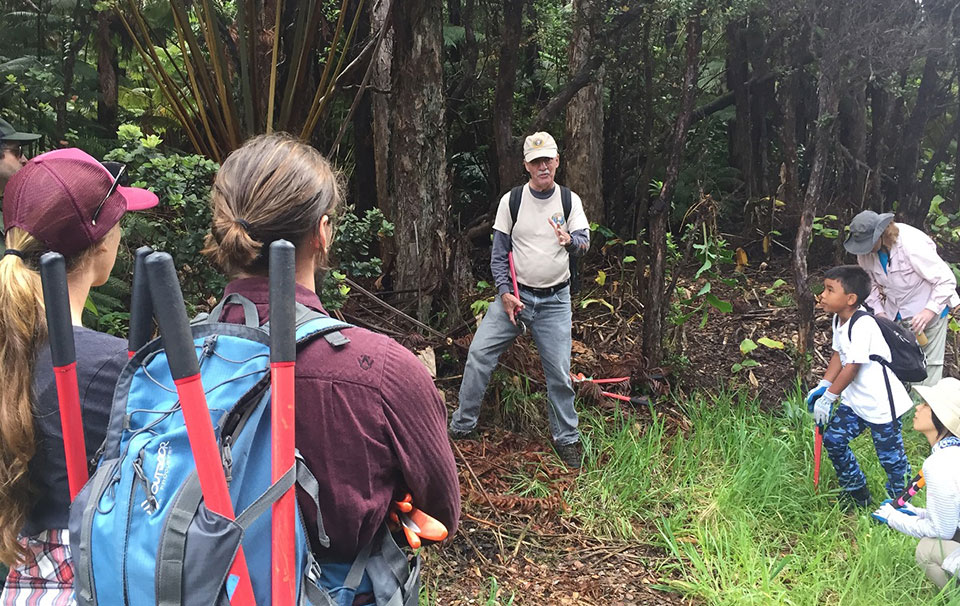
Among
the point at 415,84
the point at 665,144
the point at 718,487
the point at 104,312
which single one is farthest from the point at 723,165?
the point at 104,312

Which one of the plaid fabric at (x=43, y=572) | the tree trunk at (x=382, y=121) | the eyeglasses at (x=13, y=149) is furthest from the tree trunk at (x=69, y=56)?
the plaid fabric at (x=43, y=572)

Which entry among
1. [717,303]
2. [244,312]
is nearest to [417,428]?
[244,312]

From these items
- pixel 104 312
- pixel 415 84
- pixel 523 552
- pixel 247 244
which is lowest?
pixel 523 552

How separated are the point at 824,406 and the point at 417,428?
357cm

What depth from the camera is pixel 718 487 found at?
4.67 metres

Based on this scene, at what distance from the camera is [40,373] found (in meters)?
1.65

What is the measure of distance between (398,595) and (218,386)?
2.16 feet

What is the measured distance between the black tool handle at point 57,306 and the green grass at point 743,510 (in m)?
3.22

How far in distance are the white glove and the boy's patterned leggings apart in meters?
0.04

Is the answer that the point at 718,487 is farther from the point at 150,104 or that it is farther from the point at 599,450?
the point at 150,104

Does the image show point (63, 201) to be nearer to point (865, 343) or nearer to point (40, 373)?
point (40, 373)

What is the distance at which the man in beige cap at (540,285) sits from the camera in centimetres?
A: 502

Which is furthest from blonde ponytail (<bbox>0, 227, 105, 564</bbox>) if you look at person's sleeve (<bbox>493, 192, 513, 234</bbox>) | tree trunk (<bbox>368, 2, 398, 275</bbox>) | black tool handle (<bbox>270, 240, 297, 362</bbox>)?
tree trunk (<bbox>368, 2, 398, 275</bbox>)

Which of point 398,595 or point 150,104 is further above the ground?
point 150,104
